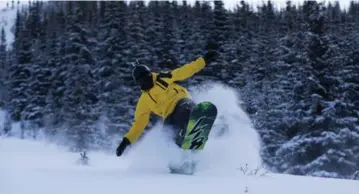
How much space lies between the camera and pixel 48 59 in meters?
42.2

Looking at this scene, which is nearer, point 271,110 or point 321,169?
point 321,169

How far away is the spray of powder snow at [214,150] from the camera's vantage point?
613 centimetres

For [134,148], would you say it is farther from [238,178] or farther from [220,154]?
[238,178]

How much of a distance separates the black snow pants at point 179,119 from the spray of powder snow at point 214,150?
0.13 meters

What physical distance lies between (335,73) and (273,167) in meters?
5.32

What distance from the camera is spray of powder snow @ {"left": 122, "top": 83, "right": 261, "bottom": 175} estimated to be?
20.1ft

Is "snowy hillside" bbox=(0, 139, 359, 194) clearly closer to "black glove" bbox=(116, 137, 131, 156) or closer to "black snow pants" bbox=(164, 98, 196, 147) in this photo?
"black glove" bbox=(116, 137, 131, 156)

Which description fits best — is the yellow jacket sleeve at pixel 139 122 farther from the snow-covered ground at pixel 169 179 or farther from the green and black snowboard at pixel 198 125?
the green and black snowboard at pixel 198 125

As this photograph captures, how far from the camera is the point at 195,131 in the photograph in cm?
583

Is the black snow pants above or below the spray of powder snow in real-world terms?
above

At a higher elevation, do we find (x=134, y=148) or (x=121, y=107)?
(x=134, y=148)

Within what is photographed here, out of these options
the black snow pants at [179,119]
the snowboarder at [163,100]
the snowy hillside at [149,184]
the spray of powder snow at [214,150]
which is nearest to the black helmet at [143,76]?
the snowboarder at [163,100]

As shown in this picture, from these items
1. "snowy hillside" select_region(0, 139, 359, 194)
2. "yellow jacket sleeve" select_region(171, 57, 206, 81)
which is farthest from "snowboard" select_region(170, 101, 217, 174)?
"snowy hillside" select_region(0, 139, 359, 194)

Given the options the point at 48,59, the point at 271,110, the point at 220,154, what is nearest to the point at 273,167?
the point at 271,110
